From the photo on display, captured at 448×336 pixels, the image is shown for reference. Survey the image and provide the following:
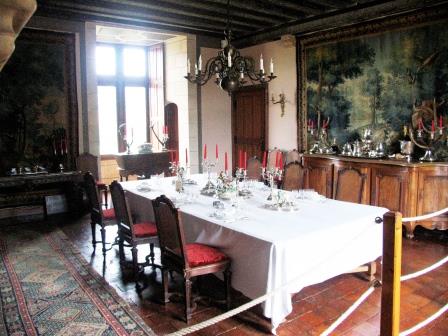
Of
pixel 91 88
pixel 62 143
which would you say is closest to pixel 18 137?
pixel 62 143

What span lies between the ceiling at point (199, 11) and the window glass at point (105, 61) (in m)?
2.09

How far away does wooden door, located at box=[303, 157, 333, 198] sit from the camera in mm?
6383

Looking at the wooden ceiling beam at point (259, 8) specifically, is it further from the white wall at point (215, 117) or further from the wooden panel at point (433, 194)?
the wooden panel at point (433, 194)

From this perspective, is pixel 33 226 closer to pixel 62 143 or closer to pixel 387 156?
pixel 62 143

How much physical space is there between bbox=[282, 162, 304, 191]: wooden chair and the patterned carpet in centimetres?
250

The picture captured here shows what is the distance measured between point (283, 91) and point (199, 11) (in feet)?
7.14

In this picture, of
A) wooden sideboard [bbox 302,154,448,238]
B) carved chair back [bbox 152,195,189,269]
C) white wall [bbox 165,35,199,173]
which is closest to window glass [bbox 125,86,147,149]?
white wall [bbox 165,35,199,173]

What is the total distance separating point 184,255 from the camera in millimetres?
3141

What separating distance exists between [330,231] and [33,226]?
474 cm

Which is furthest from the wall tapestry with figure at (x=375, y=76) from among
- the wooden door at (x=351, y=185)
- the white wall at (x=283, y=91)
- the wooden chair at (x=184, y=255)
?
the wooden chair at (x=184, y=255)

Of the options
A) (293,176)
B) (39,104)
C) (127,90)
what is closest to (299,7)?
(293,176)

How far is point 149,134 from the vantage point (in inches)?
394

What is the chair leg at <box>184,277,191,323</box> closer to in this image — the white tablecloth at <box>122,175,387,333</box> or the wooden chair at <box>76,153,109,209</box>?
the white tablecloth at <box>122,175,387,333</box>

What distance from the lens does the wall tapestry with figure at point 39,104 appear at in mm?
6613
